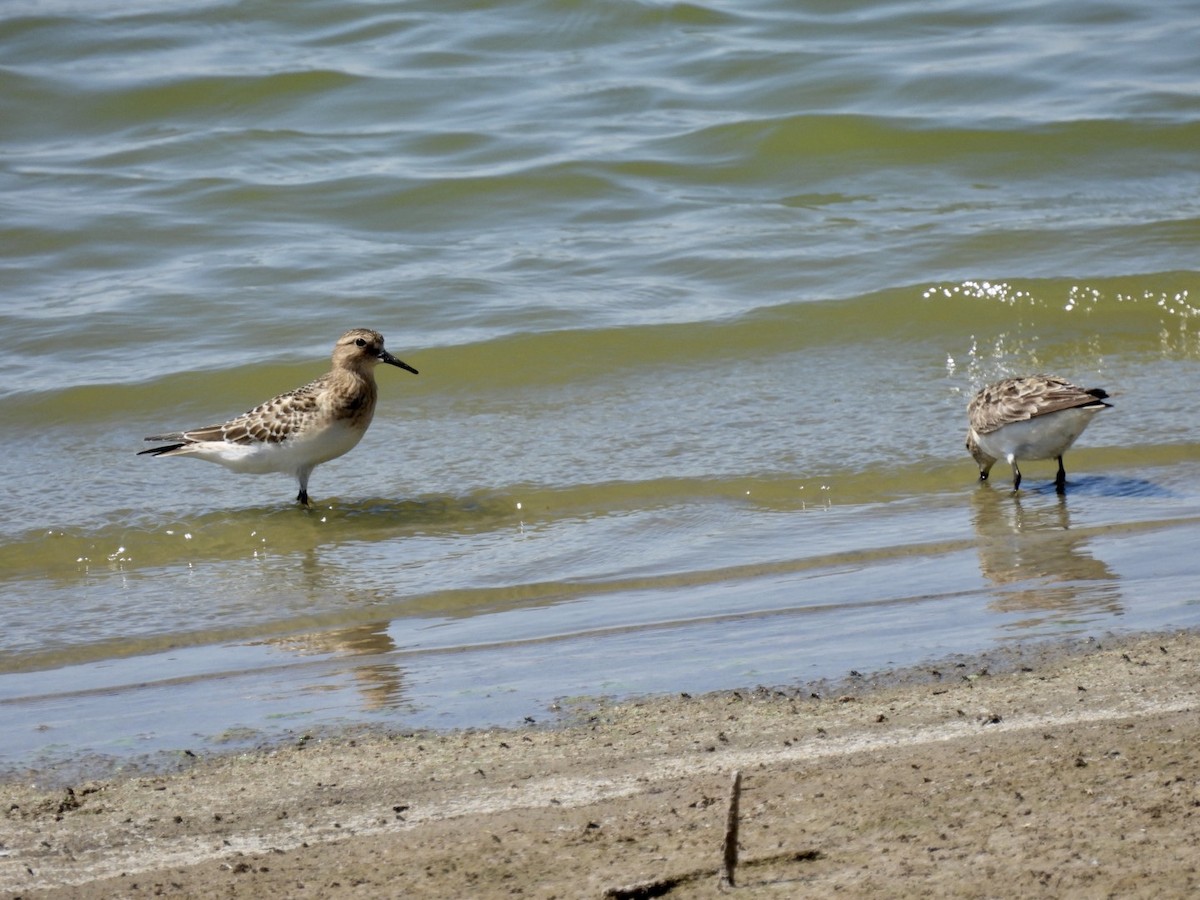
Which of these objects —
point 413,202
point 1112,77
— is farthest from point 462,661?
point 1112,77

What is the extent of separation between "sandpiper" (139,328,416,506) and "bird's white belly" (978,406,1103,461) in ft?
12.3

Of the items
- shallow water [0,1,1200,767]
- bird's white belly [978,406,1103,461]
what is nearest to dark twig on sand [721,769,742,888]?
shallow water [0,1,1200,767]

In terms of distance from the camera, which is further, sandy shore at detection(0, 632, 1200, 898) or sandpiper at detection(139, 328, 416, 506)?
sandpiper at detection(139, 328, 416, 506)

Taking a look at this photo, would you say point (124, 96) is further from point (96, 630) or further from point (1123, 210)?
point (96, 630)

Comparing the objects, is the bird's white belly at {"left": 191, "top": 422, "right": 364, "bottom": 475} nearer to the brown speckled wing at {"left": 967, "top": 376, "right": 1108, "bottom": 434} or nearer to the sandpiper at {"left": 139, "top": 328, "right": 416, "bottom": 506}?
the sandpiper at {"left": 139, "top": 328, "right": 416, "bottom": 506}

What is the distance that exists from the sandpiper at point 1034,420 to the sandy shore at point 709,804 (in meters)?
3.56

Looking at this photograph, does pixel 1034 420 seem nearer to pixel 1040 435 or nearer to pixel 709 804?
pixel 1040 435

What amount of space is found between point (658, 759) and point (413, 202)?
12132 millimetres

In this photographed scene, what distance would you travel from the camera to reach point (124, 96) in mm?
18891

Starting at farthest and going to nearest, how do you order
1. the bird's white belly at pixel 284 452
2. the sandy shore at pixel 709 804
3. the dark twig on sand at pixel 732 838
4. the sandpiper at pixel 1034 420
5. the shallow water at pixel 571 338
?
the bird's white belly at pixel 284 452
the sandpiper at pixel 1034 420
the shallow water at pixel 571 338
the sandy shore at pixel 709 804
the dark twig on sand at pixel 732 838

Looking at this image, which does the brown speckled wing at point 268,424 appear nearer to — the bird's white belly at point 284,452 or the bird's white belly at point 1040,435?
the bird's white belly at point 284,452

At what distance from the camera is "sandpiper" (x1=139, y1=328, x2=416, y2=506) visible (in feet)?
32.8

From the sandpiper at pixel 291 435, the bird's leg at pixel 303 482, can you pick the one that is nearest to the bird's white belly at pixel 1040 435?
the sandpiper at pixel 291 435

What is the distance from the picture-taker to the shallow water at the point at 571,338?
22.6 feet
